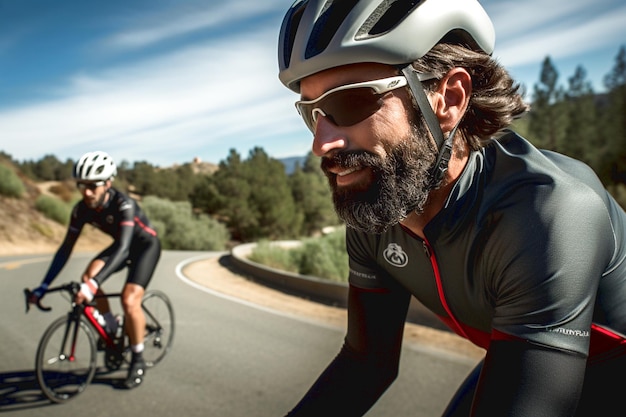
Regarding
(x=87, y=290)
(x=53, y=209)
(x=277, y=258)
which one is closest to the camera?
(x=87, y=290)

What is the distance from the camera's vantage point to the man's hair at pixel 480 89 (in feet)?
4.84

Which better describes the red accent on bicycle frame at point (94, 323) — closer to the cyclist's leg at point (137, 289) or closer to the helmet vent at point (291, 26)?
the cyclist's leg at point (137, 289)

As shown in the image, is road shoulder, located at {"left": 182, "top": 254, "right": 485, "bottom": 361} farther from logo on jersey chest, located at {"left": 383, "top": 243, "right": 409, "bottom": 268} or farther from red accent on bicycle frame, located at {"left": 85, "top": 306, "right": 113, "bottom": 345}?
logo on jersey chest, located at {"left": 383, "top": 243, "right": 409, "bottom": 268}

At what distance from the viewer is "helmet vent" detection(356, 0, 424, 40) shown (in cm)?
147

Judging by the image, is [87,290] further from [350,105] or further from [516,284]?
[516,284]

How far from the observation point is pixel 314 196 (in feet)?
194

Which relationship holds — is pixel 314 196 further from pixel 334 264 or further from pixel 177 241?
pixel 334 264

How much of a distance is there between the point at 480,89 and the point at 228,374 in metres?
4.56

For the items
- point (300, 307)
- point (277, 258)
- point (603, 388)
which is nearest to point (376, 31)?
point (603, 388)

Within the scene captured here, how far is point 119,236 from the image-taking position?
17.1ft

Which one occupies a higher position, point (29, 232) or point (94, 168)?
point (94, 168)

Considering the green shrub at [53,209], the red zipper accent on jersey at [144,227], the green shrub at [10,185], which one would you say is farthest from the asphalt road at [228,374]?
the green shrub at [10,185]

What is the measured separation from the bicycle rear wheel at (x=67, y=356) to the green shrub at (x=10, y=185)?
31.2 metres

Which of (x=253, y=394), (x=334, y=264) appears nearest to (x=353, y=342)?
(x=253, y=394)
